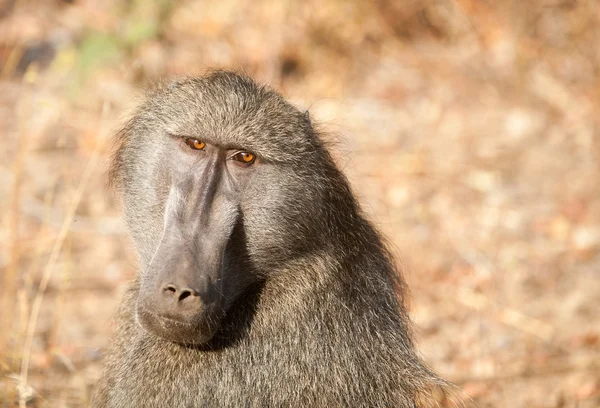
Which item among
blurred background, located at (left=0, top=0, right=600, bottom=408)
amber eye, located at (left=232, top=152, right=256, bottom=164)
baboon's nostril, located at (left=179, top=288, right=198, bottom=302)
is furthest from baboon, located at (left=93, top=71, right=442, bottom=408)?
blurred background, located at (left=0, top=0, right=600, bottom=408)

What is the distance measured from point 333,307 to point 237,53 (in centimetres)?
507

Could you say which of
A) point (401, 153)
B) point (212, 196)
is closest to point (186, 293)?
point (212, 196)

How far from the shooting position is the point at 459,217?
6.37m

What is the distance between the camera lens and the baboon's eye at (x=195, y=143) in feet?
9.76

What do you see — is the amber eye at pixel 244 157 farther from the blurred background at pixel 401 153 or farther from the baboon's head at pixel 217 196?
the blurred background at pixel 401 153

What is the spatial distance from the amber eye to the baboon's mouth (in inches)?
21.0

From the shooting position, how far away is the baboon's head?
9.00 ft

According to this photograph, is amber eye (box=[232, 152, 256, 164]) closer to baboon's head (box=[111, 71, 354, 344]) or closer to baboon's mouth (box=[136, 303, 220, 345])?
baboon's head (box=[111, 71, 354, 344])

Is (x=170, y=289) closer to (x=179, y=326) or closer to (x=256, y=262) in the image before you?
(x=179, y=326)

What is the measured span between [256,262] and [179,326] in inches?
15.4

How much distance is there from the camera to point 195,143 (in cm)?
298

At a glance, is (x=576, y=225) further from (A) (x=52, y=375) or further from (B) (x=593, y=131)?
(A) (x=52, y=375)

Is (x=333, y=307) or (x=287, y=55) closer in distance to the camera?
(x=333, y=307)

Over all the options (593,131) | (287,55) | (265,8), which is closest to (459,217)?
(593,131)
